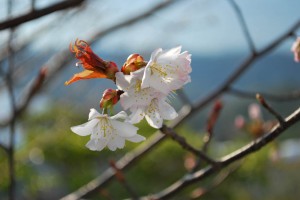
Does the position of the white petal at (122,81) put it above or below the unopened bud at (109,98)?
above

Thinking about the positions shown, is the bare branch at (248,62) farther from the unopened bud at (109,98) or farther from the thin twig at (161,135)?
the unopened bud at (109,98)

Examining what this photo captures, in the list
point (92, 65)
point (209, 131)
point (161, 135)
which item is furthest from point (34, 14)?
point (161, 135)

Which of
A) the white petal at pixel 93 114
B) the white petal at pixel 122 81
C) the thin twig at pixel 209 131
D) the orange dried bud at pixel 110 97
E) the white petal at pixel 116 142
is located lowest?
the thin twig at pixel 209 131

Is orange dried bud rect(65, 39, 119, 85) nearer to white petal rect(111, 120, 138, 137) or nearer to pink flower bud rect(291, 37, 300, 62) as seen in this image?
white petal rect(111, 120, 138, 137)

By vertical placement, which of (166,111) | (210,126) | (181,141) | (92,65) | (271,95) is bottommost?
(271,95)

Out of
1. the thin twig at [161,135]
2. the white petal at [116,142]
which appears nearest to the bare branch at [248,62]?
the thin twig at [161,135]

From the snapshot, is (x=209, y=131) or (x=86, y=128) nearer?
(x=86, y=128)

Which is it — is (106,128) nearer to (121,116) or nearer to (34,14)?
(121,116)
